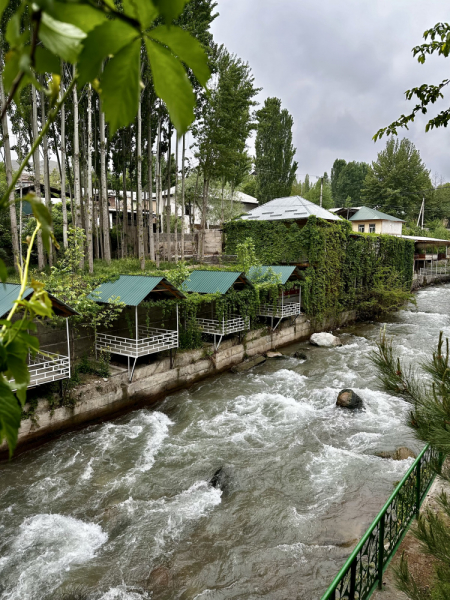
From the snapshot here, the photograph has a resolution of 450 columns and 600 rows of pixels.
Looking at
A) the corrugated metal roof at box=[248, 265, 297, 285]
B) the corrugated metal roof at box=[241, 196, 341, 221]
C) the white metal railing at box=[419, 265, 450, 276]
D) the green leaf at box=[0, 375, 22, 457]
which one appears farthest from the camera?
the white metal railing at box=[419, 265, 450, 276]

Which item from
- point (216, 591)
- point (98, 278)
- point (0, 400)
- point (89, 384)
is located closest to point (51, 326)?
point (89, 384)

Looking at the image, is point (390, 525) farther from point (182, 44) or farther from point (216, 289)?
point (216, 289)

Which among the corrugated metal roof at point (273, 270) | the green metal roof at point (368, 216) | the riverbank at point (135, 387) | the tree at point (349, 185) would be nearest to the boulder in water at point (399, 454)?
the riverbank at point (135, 387)

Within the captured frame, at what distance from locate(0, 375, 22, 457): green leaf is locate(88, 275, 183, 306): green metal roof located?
450 inches

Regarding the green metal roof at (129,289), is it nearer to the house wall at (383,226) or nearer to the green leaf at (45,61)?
the green leaf at (45,61)

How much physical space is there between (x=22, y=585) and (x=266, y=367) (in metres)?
A: 11.2

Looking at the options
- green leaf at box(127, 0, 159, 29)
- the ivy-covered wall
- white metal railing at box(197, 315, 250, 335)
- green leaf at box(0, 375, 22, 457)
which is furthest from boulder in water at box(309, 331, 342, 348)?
green leaf at box(127, 0, 159, 29)

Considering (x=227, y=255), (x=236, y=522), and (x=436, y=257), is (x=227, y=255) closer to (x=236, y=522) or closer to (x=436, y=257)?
(x=236, y=522)

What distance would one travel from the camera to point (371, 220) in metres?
43.6

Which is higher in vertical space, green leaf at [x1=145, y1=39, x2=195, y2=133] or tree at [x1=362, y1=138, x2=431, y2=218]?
tree at [x1=362, y1=138, x2=431, y2=218]

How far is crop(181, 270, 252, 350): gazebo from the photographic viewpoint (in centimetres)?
1543

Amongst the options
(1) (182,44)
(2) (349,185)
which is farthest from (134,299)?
(2) (349,185)

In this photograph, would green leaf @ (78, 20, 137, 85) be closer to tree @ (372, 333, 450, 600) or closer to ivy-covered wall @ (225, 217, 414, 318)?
tree @ (372, 333, 450, 600)

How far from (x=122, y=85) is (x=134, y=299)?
38.8 ft
